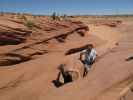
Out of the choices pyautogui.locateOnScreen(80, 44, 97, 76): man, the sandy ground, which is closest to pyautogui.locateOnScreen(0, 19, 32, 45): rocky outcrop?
the sandy ground

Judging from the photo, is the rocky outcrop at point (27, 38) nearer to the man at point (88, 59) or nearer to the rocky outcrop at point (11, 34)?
the rocky outcrop at point (11, 34)

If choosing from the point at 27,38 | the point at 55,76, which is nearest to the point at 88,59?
the point at 55,76

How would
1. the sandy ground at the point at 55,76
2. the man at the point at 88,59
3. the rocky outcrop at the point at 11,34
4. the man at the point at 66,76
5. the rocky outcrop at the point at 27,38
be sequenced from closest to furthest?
1. the sandy ground at the point at 55,76
2. the man at the point at 66,76
3. the man at the point at 88,59
4. the rocky outcrop at the point at 27,38
5. the rocky outcrop at the point at 11,34

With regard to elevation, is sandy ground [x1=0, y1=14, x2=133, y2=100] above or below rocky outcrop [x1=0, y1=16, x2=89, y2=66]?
below

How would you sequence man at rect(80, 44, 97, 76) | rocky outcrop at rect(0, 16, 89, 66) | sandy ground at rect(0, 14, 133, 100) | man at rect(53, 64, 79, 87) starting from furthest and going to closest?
rocky outcrop at rect(0, 16, 89, 66)
man at rect(80, 44, 97, 76)
man at rect(53, 64, 79, 87)
sandy ground at rect(0, 14, 133, 100)

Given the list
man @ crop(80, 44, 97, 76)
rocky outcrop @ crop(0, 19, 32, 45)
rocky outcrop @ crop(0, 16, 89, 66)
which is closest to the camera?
man @ crop(80, 44, 97, 76)

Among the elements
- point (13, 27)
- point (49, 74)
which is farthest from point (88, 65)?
point (13, 27)

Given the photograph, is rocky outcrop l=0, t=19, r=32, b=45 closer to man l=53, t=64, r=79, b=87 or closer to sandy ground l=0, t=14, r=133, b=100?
sandy ground l=0, t=14, r=133, b=100

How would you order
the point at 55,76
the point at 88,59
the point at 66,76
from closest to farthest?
the point at 66,76 → the point at 55,76 → the point at 88,59

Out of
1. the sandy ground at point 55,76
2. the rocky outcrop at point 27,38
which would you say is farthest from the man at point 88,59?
the rocky outcrop at point 27,38

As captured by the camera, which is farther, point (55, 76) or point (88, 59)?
point (88, 59)

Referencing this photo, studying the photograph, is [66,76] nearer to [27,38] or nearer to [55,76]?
[55,76]

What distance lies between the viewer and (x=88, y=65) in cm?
1092

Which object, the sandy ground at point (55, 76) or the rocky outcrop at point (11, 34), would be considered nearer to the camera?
the sandy ground at point (55, 76)
